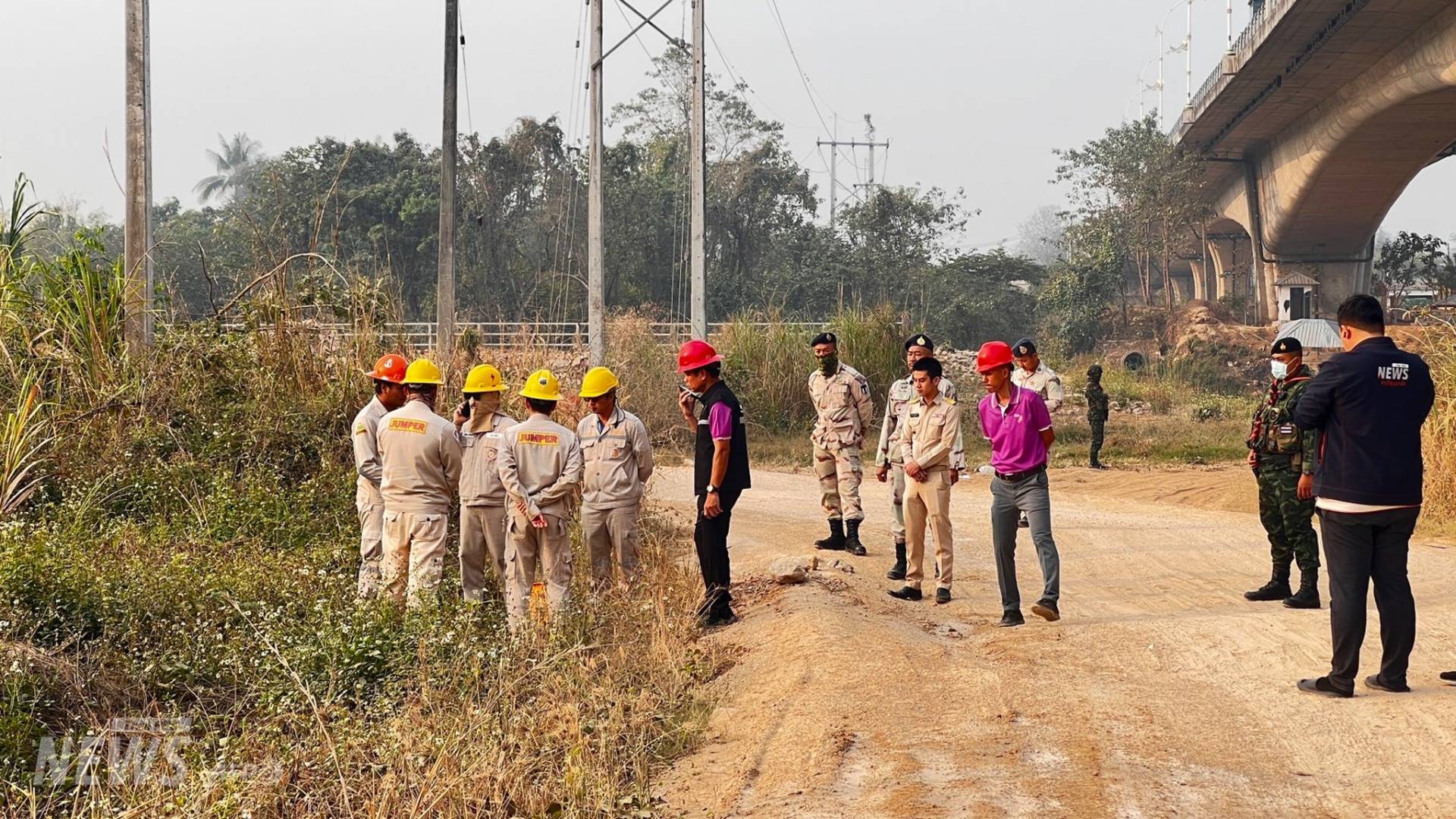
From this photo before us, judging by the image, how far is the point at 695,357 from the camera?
8664 millimetres

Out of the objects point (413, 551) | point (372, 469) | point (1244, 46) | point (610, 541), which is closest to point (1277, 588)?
point (610, 541)

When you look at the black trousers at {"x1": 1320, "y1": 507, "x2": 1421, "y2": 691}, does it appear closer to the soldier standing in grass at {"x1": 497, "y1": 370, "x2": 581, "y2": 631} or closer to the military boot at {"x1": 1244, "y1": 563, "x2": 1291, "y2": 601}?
the military boot at {"x1": 1244, "y1": 563, "x2": 1291, "y2": 601}

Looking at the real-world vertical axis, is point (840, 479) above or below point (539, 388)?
below

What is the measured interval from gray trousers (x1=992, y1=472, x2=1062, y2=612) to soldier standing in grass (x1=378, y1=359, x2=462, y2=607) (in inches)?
138

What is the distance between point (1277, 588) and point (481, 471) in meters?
5.62

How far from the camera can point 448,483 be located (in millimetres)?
8867

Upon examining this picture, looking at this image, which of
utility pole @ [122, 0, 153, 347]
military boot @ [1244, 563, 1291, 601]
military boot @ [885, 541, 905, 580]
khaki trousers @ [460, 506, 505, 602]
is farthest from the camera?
utility pole @ [122, 0, 153, 347]

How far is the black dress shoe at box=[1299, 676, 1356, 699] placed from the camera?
260 inches

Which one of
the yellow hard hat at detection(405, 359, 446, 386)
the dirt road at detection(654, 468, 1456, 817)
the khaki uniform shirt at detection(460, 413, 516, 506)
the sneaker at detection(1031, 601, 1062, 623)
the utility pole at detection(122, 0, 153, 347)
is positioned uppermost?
the utility pole at detection(122, 0, 153, 347)

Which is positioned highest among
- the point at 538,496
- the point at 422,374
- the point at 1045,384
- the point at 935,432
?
the point at 422,374

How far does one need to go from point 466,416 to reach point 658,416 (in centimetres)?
1221

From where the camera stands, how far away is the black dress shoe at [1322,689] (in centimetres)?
661

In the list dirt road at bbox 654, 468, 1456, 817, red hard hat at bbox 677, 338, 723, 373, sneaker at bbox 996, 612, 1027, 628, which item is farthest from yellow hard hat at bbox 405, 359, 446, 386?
sneaker at bbox 996, 612, 1027, 628

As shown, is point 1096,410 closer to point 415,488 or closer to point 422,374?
point 422,374
